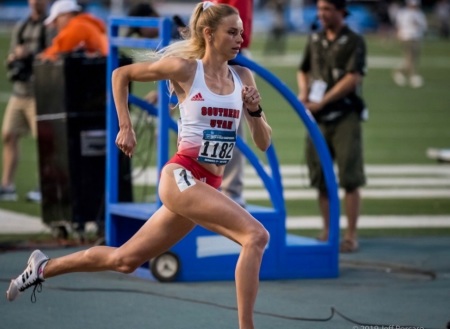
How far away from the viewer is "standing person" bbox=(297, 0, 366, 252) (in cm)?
1077

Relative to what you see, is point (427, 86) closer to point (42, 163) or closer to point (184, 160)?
point (42, 163)

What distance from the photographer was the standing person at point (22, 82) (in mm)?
13680

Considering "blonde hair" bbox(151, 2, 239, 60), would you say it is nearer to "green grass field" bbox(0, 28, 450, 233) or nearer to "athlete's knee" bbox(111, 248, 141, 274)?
"athlete's knee" bbox(111, 248, 141, 274)

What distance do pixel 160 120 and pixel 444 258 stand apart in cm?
297

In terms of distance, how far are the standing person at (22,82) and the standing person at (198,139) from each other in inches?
260

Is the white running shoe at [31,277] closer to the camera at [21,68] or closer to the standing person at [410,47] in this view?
the camera at [21,68]

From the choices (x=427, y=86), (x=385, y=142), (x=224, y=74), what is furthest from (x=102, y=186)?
(x=427, y=86)

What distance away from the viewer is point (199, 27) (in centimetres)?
720

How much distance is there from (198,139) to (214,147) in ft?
Result: 0.34

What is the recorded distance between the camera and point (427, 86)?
33219 mm

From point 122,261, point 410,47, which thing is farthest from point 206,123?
point 410,47

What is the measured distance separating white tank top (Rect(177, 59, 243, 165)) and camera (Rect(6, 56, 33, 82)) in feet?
22.8

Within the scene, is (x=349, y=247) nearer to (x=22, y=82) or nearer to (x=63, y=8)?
(x=63, y=8)

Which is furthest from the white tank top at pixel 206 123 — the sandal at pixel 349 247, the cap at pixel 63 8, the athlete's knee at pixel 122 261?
the cap at pixel 63 8
